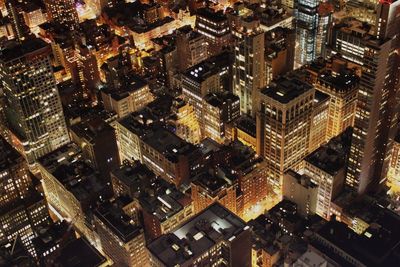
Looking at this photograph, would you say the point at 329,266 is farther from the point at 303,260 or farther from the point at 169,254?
the point at 169,254

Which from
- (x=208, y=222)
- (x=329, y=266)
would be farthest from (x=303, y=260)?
(x=208, y=222)

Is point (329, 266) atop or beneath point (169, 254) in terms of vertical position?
beneath

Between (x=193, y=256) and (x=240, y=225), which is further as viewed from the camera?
(x=240, y=225)

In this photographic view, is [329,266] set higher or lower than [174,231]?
lower

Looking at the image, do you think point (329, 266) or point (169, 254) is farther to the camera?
point (329, 266)

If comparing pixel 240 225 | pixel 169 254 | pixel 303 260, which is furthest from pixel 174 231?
pixel 303 260

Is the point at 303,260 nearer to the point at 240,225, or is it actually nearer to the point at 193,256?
the point at 240,225
